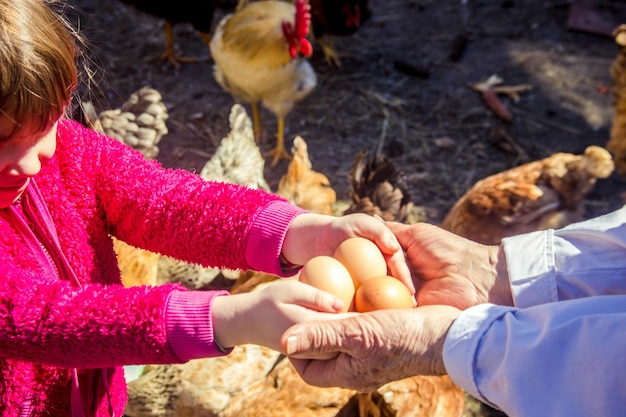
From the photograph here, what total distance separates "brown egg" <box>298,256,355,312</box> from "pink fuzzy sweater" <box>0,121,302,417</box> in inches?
3.3

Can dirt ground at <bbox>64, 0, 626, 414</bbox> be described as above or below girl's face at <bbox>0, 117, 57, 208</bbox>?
below

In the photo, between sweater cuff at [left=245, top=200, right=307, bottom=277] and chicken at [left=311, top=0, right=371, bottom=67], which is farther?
chicken at [left=311, top=0, right=371, bottom=67]

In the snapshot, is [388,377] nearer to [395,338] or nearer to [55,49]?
[395,338]

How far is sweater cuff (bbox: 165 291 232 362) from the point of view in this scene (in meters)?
1.21

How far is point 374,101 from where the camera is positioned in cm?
482

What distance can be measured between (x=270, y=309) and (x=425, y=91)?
12.7ft

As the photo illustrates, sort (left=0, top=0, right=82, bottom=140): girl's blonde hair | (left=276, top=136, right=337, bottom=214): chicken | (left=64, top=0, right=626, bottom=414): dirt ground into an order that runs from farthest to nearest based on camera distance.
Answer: (left=64, top=0, right=626, bottom=414): dirt ground, (left=276, top=136, right=337, bottom=214): chicken, (left=0, top=0, right=82, bottom=140): girl's blonde hair

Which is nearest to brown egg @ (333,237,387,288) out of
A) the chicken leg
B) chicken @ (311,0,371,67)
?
the chicken leg

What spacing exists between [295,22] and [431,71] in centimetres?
150

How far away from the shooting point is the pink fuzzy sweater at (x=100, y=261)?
47.4 inches

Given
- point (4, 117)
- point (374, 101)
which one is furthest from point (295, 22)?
point (4, 117)

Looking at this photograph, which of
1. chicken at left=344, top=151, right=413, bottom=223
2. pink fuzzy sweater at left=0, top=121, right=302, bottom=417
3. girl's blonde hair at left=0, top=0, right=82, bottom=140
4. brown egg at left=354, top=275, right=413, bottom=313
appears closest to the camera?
girl's blonde hair at left=0, top=0, right=82, bottom=140

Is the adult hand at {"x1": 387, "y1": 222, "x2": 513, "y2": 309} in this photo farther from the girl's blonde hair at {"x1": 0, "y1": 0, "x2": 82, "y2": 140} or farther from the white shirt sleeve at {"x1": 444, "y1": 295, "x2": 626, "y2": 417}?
the girl's blonde hair at {"x1": 0, "y1": 0, "x2": 82, "y2": 140}

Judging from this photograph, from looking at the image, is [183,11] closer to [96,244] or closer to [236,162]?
[236,162]
